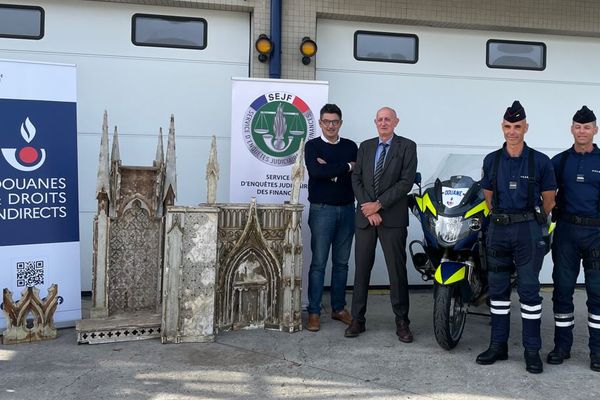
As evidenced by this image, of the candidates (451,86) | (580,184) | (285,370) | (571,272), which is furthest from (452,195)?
(451,86)

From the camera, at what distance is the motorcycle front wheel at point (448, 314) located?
12.4 feet

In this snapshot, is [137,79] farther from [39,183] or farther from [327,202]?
[327,202]

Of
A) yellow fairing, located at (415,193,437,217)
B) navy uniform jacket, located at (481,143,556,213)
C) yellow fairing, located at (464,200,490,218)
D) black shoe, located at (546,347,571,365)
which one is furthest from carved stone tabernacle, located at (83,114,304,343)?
black shoe, located at (546,347,571,365)

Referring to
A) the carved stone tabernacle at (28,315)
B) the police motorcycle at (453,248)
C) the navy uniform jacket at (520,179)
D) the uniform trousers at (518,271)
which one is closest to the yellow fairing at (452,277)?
the police motorcycle at (453,248)

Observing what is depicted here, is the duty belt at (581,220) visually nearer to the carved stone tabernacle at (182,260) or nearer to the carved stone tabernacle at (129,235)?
the carved stone tabernacle at (182,260)

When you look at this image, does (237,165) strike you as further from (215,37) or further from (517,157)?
(517,157)

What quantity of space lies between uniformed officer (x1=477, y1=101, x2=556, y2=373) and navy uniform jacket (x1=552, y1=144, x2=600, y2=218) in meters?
0.17

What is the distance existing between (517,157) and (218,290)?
2.39 metres

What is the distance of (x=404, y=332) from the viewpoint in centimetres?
420

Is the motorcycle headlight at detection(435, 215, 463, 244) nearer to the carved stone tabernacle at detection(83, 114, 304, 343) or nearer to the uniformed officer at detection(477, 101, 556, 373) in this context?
the uniformed officer at detection(477, 101, 556, 373)

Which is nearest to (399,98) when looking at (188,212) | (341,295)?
(341,295)

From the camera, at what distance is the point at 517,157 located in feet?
12.1

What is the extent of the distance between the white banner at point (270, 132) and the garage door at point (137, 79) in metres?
0.76

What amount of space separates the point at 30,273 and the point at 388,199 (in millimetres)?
2792
